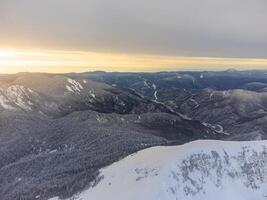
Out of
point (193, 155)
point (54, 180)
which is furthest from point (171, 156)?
point (54, 180)

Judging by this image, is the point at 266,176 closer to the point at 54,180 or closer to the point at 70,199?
the point at 70,199

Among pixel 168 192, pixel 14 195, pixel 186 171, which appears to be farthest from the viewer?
pixel 14 195

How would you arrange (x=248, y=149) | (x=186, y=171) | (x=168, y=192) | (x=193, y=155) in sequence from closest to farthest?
1. (x=168, y=192)
2. (x=186, y=171)
3. (x=193, y=155)
4. (x=248, y=149)

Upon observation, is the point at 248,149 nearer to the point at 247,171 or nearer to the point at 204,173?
the point at 247,171

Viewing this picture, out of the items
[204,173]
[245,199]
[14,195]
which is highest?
[204,173]

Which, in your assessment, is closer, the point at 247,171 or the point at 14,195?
the point at 247,171

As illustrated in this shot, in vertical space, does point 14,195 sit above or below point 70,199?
below

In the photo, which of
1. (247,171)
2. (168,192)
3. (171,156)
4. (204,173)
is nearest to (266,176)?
(247,171)
